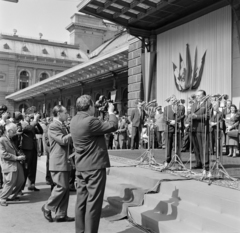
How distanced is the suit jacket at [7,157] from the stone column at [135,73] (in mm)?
10198

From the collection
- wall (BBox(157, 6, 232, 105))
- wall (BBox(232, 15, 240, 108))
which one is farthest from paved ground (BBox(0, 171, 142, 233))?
wall (BBox(157, 6, 232, 105))

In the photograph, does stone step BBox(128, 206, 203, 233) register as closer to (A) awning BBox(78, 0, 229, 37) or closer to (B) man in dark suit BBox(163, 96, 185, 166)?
(B) man in dark suit BBox(163, 96, 185, 166)

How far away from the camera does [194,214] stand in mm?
4793

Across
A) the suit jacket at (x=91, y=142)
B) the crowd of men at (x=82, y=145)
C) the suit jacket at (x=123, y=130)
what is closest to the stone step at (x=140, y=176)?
the crowd of men at (x=82, y=145)

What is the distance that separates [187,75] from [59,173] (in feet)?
32.4

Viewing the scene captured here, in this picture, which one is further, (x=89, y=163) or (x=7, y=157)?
(x=7, y=157)

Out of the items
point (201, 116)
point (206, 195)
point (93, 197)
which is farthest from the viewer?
point (201, 116)

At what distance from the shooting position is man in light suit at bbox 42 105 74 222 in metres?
5.45

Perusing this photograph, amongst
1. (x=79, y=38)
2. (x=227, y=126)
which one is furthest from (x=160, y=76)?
(x=79, y=38)

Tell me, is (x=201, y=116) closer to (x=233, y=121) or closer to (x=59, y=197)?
(x=59, y=197)

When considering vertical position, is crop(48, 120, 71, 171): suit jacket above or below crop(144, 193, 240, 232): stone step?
above

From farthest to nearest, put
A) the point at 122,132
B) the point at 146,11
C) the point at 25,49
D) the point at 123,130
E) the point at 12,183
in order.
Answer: the point at 25,49
the point at 122,132
the point at 123,130
the point at 146,11
the point at 12,183

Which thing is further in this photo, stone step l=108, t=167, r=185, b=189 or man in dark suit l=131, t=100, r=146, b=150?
man in dark suit l=131, t=100, r=146, b=150

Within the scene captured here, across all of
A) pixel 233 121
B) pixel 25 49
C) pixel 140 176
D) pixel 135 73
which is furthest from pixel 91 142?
pixel 25 49
